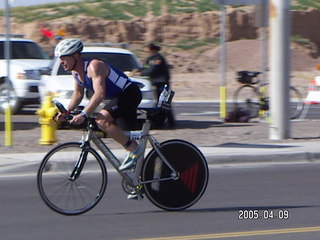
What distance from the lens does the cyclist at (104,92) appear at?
7.76 metres

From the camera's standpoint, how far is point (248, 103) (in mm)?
17594

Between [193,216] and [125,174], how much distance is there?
798 mm

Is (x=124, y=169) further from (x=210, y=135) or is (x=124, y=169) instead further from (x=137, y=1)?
(x=137, y=1)

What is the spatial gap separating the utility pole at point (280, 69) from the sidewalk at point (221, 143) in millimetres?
292

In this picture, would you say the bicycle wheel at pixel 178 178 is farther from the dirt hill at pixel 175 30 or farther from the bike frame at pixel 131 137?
the dirt hill at pixel 175 30

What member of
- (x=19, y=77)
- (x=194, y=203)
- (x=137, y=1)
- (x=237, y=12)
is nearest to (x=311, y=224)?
(x=194, y=203)

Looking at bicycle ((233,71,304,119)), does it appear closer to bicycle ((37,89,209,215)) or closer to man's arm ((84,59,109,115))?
bicycle ((37,89,209,215))

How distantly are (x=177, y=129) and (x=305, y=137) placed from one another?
2728 mm

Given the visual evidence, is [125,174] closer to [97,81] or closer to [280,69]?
[97,81]

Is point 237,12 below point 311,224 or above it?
below

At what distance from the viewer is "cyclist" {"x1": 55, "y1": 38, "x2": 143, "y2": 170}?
25.5ft

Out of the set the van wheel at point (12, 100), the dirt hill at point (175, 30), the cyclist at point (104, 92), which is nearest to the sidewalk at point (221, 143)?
the van wheel at point (12, 100)
